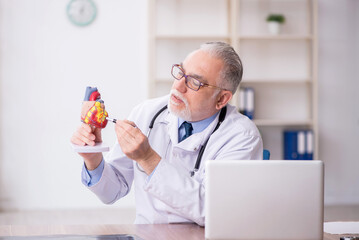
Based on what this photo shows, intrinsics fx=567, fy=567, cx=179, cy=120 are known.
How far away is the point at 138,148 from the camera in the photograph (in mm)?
1687

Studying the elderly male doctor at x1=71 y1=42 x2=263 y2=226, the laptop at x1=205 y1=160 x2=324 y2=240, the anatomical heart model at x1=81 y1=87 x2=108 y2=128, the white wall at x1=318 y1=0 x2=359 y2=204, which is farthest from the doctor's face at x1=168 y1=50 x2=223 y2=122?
the white wall at x1=318 y1=0 x2=359 y2=204

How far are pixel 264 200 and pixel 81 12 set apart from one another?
4.04m

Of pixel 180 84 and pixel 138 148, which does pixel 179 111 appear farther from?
pixel 138 148

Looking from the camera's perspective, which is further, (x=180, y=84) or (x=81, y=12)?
(x=81, y=12)

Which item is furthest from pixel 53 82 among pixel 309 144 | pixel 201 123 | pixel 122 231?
pixel 122 231

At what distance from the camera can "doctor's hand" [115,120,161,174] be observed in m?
1.69

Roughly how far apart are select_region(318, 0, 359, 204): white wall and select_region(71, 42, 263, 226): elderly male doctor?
3495 millimetres

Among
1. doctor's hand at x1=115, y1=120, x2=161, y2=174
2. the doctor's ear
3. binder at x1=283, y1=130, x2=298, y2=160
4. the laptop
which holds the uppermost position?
the doctor's ear

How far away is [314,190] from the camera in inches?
52.0

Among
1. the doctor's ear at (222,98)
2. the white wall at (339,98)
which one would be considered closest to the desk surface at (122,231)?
the doctor's ear at (222,98)

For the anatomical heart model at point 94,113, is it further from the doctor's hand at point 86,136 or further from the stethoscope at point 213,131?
the stethoscope at point 213,131

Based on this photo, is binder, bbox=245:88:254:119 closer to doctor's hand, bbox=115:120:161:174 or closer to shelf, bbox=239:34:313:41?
shelf, bbox=239:34:313:41

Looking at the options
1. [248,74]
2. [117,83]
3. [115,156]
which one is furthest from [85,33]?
[115,156]

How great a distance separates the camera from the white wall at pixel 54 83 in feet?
16.4
